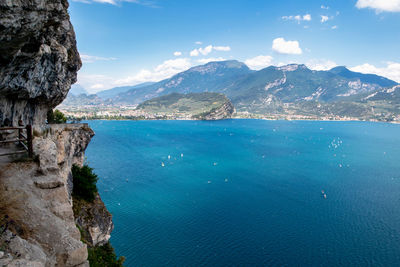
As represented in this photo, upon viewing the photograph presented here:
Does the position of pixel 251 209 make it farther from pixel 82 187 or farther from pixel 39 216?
pixel 39 216

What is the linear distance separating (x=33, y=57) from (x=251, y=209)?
44.8 m

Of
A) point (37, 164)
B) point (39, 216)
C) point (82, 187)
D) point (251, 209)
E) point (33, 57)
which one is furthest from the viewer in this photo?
point (251, 209)

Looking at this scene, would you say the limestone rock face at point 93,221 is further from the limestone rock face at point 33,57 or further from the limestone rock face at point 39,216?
the limestone rock face at point 39,216

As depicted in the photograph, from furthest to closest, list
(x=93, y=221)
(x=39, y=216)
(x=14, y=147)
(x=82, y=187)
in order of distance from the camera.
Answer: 1. (x=82, y=187)
2. (x=93, y=221)
3. (x=14, y=147)
4. (x=39, y=216)

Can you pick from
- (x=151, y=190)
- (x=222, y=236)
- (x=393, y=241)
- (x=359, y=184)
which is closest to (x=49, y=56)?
(x=222, y=236)

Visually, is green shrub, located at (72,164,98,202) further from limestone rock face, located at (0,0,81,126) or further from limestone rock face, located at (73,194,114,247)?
limestone rock face, located at (0,0,81,126)

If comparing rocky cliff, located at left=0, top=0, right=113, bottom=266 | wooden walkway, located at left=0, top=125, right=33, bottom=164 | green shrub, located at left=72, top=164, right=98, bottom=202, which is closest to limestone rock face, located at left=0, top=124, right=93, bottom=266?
rocky cliff, located at left=0, top=0, right=113, bottom=266

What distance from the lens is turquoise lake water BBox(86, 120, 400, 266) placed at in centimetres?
3500

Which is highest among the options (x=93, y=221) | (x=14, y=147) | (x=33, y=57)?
(x=33, y=57)

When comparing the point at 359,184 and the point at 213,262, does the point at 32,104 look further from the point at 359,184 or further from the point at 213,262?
the point at 359,184

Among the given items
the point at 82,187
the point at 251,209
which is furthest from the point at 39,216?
the point at 251,209

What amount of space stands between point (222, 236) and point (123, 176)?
38.0 m

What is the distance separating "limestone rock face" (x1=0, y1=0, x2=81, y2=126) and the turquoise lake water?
2400 centimetres

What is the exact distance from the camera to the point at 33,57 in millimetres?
17031
